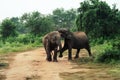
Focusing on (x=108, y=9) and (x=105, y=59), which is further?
(x=108, y=9)

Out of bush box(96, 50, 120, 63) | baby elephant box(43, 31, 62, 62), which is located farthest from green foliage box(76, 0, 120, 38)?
bush box(96, 50, 120, 63)

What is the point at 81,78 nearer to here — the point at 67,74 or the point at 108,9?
the point at 67,74

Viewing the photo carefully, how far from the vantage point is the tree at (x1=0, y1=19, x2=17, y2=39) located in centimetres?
4016

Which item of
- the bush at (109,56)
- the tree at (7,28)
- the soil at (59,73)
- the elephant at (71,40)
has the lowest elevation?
the soil at (59,73)

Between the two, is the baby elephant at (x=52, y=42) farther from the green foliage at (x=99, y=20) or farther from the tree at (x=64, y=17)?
the tree at (x=64, y=17)

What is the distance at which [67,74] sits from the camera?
1206 cm

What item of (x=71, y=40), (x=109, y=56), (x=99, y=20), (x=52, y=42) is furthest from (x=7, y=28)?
(x=109, y=56)

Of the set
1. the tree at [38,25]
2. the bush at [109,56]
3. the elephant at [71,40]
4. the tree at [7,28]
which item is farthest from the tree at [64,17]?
the bush at [109,56]

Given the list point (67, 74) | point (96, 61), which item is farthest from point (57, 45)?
point (67, 74)

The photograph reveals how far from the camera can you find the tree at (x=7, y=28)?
4016cm

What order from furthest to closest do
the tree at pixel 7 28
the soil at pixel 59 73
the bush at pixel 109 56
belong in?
1. the tree at pixel 7 28
2. the bush at pixel 109 56
3. the soil at pixel 59 73

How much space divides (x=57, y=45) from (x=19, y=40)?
65.8 feet

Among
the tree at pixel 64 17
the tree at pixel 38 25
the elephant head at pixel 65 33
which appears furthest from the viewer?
the tree at pixel 64 17

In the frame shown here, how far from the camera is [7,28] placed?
134ft
